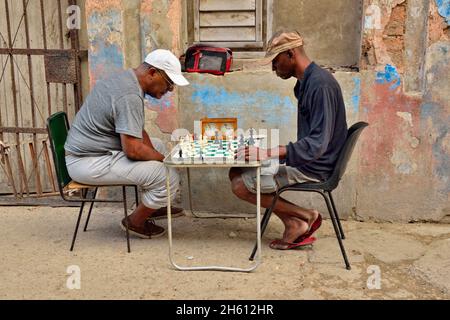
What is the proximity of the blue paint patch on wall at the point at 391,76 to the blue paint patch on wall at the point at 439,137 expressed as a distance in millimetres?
279

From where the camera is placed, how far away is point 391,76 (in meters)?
4.64

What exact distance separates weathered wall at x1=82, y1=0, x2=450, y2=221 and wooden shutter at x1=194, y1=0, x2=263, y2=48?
253 millimetres

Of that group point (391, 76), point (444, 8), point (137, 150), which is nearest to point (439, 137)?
point (391, 76)

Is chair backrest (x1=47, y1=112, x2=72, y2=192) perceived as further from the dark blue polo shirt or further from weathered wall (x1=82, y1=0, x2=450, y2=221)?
the dark blue polo shirt

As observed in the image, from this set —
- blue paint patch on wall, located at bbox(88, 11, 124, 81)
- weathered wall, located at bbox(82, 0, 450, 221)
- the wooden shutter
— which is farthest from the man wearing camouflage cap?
blue paint patch on wall, located at bbox(88, 11, 124, 81)

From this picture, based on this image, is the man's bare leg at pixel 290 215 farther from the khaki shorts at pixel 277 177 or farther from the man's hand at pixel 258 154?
the man's hand at pixel 258 154

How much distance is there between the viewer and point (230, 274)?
3887 millimetres

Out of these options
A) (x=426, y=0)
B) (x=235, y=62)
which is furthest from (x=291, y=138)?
(x=426, y=0)

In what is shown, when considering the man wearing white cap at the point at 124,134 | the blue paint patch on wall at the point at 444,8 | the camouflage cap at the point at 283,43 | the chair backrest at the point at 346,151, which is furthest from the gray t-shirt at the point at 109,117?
the blue paint patch on wall at the point at 444,8

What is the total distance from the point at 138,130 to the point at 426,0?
7.92 ft

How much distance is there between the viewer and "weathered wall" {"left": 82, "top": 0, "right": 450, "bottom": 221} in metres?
4.60

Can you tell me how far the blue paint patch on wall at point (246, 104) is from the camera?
15.8ft

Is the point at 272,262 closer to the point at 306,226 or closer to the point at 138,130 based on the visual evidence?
the point at 306,226

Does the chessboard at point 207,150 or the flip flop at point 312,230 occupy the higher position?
the chessboard at point 207,150
